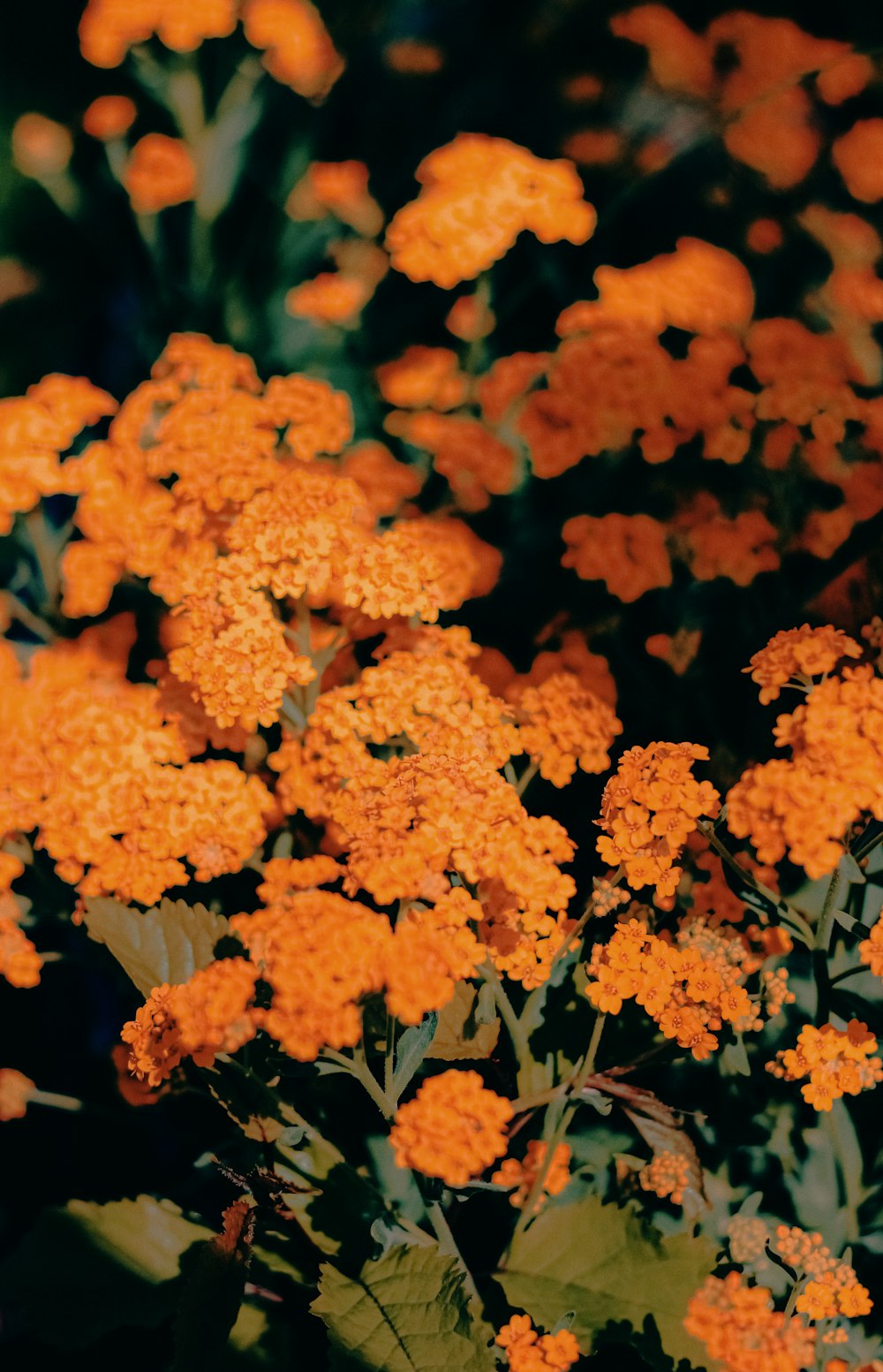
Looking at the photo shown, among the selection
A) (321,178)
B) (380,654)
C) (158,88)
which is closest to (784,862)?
(380,654)

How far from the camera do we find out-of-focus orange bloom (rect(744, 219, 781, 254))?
108cm

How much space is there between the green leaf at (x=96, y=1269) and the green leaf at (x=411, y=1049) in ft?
0.86

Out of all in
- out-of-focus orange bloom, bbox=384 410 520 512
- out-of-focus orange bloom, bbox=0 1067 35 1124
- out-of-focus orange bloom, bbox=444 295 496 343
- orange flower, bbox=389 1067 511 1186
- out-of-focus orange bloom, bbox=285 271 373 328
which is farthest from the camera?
out-of-focus orange bloom, bbox=285 271 373 328

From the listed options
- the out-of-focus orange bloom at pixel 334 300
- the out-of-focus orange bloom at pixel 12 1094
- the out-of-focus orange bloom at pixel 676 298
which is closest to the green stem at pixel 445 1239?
the out-of-focus orange bloom at pixel 12 1094

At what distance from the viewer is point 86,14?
1.17 m

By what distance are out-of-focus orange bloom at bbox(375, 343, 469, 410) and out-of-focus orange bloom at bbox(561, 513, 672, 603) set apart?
0.29 m

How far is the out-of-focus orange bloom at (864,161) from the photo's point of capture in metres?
1.04

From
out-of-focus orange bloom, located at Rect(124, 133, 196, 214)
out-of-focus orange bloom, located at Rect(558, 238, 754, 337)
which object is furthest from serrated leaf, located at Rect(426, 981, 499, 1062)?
out-of-focus orange bloom, located at Rect(124, 133, 196, 214)

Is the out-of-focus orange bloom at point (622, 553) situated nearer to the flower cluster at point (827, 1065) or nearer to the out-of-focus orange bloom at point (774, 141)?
the flower cluster at point (827, 1065)

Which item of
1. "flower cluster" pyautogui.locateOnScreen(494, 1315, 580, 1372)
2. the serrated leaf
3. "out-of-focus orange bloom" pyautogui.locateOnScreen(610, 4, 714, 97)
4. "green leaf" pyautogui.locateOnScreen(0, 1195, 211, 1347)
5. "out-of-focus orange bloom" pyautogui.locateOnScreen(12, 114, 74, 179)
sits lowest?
"green leaf" pyautogui.locateOnScreen(0, 1195, 211, 1347)

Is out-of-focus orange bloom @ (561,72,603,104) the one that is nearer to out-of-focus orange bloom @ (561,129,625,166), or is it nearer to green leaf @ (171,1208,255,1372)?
out-of-focus orange bloom @ (561,129,625,166)

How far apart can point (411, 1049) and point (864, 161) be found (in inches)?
39.1

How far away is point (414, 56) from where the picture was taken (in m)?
1.36

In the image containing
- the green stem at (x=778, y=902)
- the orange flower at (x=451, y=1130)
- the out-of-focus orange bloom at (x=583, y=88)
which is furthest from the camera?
the out-of-focus orange bloom at (x=583, y=88)
